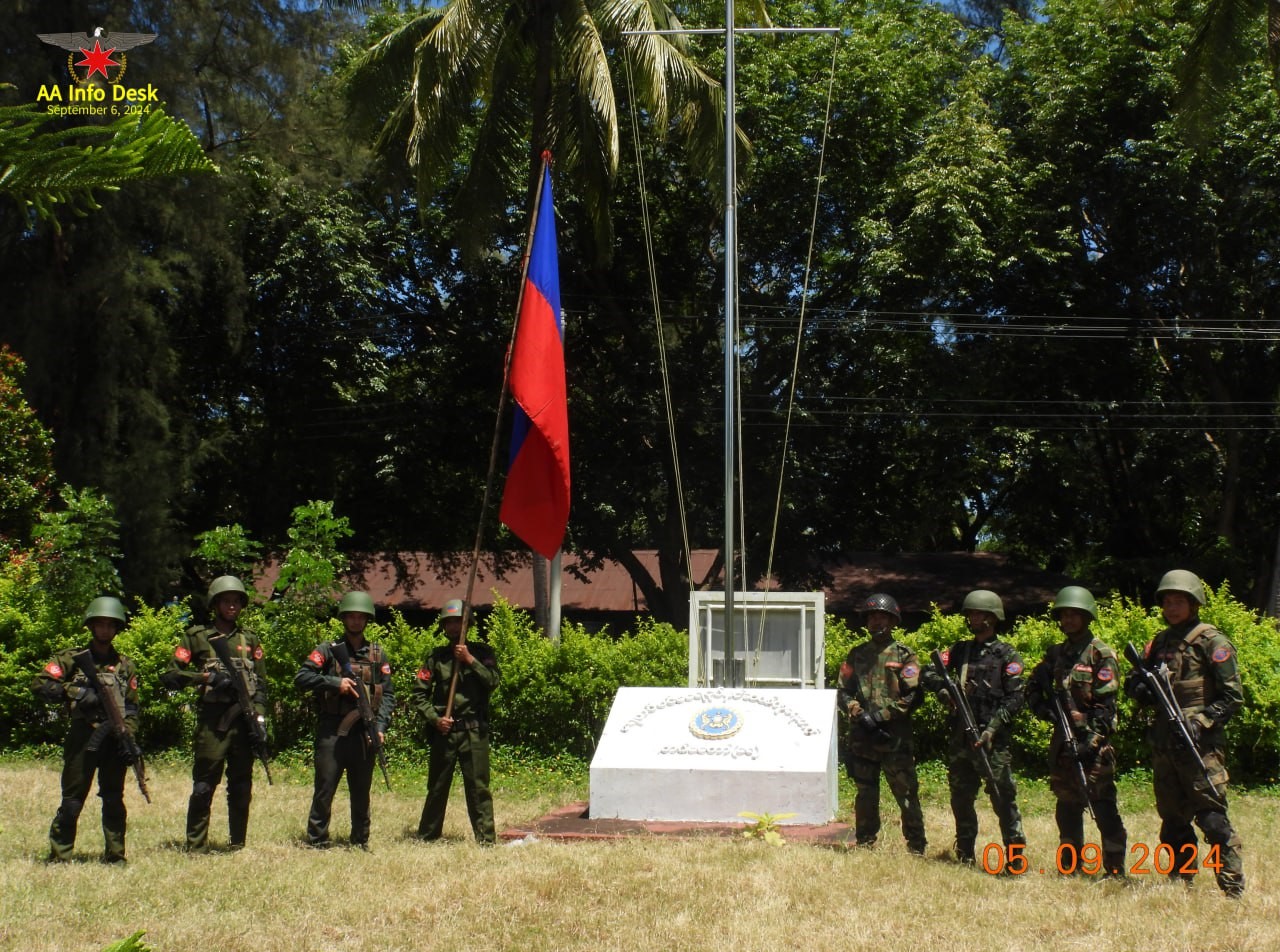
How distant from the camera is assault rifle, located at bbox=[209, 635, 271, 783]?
8852mm

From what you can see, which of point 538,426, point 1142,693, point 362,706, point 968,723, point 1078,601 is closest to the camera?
point 1142,693

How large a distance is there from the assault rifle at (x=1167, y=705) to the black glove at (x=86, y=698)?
629 cm

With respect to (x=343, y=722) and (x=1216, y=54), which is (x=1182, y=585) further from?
(x=1216, y=54)

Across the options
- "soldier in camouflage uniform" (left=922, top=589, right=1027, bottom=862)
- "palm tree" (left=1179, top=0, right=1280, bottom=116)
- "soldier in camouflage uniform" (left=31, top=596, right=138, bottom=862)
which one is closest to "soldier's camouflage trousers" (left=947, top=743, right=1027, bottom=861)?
"soldier in camouflage uniform" (left=922, top=589, right=1027, bottom=862)

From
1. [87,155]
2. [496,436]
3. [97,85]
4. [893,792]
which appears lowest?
[893,792]

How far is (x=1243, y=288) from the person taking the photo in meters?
22.4

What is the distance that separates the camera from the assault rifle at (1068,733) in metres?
7.79

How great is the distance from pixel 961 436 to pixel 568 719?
11.0 meters

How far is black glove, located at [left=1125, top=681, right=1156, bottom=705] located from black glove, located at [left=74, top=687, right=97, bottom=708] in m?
6.34

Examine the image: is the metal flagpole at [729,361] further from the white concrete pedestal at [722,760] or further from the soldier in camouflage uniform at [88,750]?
the soldier in camouflage uniform at [88,750]

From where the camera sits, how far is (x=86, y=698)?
8508 millimetres

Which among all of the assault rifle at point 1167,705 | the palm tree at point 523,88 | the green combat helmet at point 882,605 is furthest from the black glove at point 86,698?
the palm tree at point 523,88

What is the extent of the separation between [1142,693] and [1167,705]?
7.1 inches
